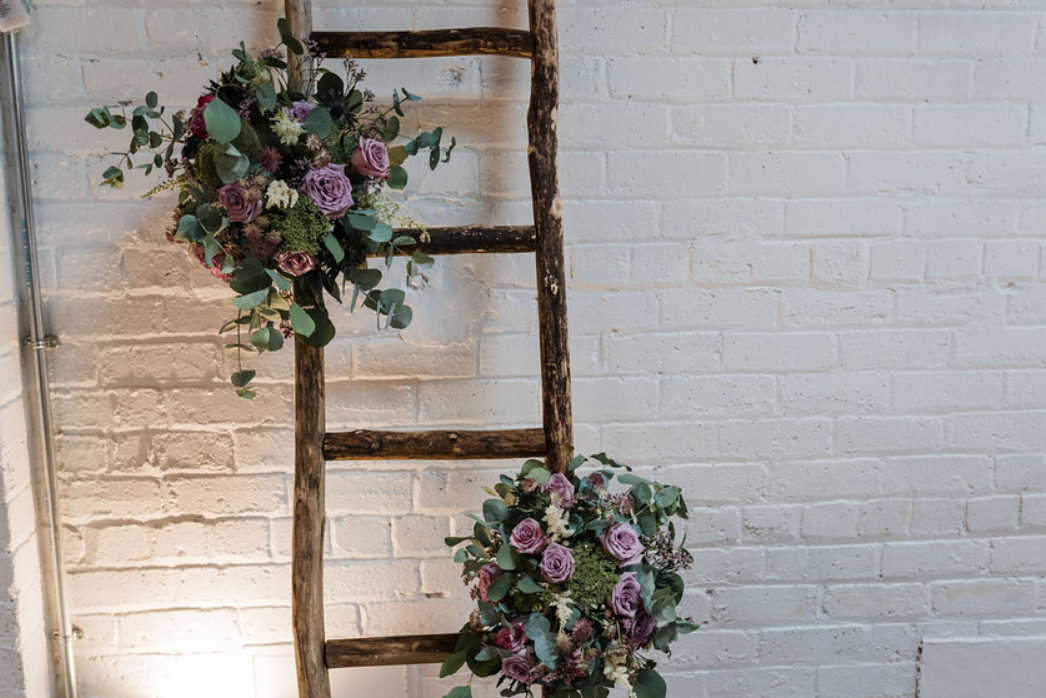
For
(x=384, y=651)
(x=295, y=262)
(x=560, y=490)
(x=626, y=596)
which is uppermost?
(x=295, y=262)

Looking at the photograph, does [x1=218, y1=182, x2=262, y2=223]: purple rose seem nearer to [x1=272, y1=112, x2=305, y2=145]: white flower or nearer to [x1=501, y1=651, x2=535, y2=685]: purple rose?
[x1=272, y1=112, x2=305, y2=145]: white flower

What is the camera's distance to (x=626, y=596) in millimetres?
1226

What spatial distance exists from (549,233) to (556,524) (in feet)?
1.45

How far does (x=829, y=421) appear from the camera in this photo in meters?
1.57

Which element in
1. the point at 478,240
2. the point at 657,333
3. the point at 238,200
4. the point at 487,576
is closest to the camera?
the point at 238,200

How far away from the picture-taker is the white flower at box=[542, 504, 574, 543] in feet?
4.05

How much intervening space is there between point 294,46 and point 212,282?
422 millimetres

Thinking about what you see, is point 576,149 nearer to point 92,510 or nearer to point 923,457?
point 923,457

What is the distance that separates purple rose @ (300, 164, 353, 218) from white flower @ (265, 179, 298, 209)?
0.02 metres

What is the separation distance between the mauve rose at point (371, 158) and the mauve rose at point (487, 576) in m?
0.57

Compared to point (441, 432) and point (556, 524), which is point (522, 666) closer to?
point (556, 524)

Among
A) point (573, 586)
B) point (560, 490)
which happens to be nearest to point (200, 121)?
point (560, 490)

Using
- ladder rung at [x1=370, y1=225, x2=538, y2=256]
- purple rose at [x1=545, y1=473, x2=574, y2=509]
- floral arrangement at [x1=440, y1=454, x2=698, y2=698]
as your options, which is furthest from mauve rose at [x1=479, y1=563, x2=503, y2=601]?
ladder rung at [x1=370, y1=225, x2=538, y2=256]

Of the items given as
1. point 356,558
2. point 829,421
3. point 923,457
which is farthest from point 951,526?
point 356,558
